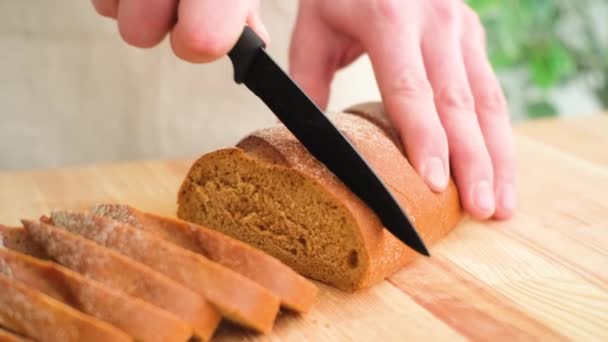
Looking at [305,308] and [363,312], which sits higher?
[305,308]

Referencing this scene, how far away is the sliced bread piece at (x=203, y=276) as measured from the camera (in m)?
1.68

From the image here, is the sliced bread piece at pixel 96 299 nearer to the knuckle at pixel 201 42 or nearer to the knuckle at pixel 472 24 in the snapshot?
the knuckle at pixel 201 42

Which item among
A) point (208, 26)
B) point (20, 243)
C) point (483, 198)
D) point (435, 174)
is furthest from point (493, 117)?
point (20, 243)

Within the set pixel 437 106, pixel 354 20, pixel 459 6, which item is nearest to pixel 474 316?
pixel 437 106

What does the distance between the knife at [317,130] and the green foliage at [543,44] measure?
134 inches

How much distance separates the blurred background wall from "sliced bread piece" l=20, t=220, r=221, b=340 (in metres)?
1.50

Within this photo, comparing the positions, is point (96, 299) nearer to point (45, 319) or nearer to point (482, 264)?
point (45, 319)

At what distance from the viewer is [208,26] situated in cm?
179

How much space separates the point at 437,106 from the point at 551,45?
326 centimetres

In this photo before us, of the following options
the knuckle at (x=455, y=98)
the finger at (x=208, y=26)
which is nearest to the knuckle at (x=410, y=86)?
the knuckle at (x=455, y=98)

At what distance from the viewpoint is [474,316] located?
1923 millimetres

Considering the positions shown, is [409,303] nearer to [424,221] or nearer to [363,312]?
[363,312]

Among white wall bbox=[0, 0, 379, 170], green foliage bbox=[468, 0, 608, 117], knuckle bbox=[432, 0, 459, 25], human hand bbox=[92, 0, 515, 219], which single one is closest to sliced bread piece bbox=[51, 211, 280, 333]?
human hand bbox=[92, 0, 515, 219]

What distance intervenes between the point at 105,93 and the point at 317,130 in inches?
57.5
